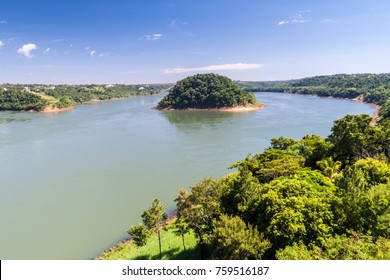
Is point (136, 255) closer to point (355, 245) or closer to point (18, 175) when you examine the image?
point (355, 245)

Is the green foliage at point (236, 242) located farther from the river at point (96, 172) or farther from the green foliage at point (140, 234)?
the river at point (96, 172)

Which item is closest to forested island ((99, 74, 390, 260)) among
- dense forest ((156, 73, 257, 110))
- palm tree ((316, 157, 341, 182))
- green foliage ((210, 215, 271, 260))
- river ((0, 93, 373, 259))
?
green foliage ((210, 215, 271, 260))

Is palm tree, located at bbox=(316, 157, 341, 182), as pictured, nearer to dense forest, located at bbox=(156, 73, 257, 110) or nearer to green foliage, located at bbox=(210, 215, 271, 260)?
green foliage, located at bbox=(210, 215, 271, 260)

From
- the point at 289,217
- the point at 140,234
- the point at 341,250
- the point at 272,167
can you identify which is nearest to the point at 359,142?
the point at 272,167

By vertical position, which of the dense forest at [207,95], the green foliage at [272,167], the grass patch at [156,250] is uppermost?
the dense forest at [207,95]

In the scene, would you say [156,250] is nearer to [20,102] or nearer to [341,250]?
[341,250]

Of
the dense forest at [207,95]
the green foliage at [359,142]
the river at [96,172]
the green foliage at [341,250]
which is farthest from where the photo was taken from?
the dense forest at [207,95]

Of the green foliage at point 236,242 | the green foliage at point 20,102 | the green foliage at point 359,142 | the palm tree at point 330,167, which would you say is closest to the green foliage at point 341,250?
the green foliage at point 236,242
